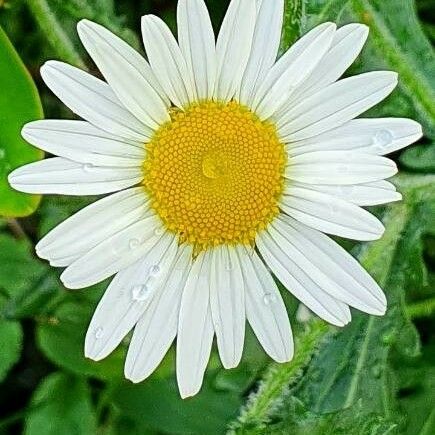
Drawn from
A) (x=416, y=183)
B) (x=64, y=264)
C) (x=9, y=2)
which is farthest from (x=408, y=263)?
(x=9, y=2)

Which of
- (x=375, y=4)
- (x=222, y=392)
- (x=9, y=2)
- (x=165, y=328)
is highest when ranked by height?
(x=9, y=2)

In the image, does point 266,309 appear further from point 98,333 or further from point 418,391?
point 418,391

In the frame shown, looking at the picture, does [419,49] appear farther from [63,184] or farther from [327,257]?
[63,184]

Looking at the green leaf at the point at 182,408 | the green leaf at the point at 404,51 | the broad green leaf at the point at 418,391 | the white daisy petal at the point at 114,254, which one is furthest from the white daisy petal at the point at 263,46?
the broad green leaf at the point at 418,391

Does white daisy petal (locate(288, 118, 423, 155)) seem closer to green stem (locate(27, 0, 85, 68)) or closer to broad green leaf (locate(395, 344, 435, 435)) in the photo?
green stem (locate(27, 0, 85, 68))

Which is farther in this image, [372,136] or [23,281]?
[23,281]

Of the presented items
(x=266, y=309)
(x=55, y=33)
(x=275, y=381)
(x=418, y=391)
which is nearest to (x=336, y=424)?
(x=275, y=381)

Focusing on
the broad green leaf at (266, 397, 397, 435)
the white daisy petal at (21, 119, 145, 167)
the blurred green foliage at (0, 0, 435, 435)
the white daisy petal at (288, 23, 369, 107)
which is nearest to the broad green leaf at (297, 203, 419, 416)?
the blurred green foliage at (0, 0, 435, 435)
